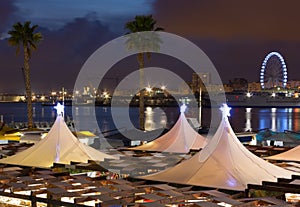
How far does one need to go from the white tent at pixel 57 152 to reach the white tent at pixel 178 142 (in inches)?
141

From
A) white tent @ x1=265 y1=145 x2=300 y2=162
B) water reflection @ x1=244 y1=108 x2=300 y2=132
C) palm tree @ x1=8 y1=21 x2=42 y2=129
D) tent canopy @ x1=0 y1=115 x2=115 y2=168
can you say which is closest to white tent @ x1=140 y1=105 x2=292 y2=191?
white tent @ x1=265 y1=145 x2=300 y2=162

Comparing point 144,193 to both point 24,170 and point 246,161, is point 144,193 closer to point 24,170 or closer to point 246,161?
point 246,161

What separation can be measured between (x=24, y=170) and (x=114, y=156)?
405cm

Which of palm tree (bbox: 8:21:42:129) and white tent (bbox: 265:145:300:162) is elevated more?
palm tree (bbox: 8:21:42:129)

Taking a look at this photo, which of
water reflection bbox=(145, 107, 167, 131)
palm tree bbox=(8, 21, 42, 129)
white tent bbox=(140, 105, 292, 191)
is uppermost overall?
palm tree bbox=(8, 21, 42, 129)

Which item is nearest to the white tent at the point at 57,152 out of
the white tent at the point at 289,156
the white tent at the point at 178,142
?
the white tent at the point at 178,142

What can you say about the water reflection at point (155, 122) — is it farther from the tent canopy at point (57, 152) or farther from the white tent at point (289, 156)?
the white tent at point (289, 156)

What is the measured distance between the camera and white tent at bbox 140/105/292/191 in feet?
43.3

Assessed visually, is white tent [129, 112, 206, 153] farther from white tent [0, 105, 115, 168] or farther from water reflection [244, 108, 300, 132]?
water reflection [244, 108, 300, 132]

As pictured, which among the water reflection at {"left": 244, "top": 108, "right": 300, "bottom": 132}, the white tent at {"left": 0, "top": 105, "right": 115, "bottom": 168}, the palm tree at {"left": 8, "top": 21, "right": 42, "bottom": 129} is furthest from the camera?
the water reflection at {"left": 244, "top": 108, "right": 300, "bottom": 132}

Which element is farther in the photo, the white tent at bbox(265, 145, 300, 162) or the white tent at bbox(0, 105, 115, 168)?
the white tent at bbox(265, 145, 300, 162)

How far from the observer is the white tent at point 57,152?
17.1 meters

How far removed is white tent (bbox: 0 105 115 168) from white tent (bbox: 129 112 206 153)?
3.58 m

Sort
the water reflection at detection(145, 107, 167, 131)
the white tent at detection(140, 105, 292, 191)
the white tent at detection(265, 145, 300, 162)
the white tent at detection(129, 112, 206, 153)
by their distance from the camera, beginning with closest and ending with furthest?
the white tent at detection(140, 105, 292, 191)
the white tent at detection(265, 145, 300, 162)
the white tent at detection(129, 112, 206, 153)
the water reflection at detection(145, 107, 167, 131)
